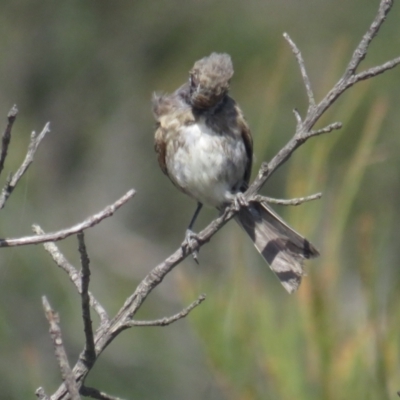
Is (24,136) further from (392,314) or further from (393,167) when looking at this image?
(392,314)

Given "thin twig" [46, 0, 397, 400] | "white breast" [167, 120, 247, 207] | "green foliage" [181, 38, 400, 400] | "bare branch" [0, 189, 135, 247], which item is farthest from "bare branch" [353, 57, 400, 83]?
"white breast" [167, 120, 247, 207]

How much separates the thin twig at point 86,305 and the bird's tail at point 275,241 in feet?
3.55

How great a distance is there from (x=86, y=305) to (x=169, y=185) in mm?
6868

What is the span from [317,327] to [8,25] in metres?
6.86

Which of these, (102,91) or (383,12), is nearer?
(383,12)

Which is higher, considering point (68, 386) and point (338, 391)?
point (68, 386)

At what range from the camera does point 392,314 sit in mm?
2621

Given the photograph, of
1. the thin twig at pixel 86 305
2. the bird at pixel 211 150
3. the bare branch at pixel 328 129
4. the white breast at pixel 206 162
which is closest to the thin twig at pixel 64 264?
the thin twig at pixel 86 305

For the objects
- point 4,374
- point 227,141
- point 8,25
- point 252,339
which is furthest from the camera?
point 8,25

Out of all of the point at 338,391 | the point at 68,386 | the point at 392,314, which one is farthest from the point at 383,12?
the point at 68,386

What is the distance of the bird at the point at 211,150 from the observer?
3.92 meters

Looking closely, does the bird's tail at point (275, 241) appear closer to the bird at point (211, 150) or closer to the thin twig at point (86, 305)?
the bird at point (211, 150)

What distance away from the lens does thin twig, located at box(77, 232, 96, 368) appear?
2182mm

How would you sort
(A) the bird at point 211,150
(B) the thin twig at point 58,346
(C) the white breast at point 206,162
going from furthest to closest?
(C) the white breast at point 206,162 < (A) the bird at point 211,150 < (B) the thin twig at point 58,346
